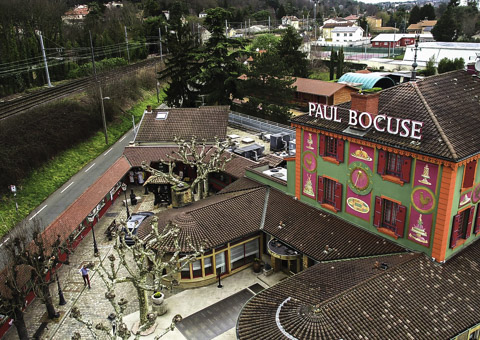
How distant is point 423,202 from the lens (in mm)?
25000

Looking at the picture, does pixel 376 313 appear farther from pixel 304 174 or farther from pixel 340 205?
pixel 304 174

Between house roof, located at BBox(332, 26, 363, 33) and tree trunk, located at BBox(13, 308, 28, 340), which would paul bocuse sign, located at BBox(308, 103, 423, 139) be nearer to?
tree trunk, located at BBox(13, 308, 28, 340)

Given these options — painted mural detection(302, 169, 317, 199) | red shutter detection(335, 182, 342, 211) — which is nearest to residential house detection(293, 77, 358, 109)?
painted mural detection(302, 169, 317, 199)

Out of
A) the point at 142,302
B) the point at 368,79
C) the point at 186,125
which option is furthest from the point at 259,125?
the point at 368,79

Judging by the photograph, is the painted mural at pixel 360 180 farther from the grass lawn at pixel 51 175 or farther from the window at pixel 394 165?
the grass lawn at pixel 51 175

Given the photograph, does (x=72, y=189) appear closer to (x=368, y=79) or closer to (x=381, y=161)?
(x=381, y=161)

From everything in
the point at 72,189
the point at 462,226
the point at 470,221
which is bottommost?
the point at 72,189

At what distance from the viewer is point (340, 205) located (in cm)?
3027

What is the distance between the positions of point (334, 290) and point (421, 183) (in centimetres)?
791

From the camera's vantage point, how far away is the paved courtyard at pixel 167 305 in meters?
26.4

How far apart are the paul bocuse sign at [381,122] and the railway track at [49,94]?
4167 cm

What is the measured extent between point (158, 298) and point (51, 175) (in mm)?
26743

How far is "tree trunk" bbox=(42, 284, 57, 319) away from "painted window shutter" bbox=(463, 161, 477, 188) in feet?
83.1

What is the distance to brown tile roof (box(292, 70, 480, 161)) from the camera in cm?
2388
